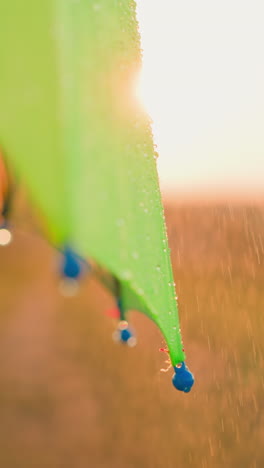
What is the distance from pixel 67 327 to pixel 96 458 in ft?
5.64

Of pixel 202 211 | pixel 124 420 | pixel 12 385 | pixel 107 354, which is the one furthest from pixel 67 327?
pixel 202 211

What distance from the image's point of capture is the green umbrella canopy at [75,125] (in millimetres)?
218

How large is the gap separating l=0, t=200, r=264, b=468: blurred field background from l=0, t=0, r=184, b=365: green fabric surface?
3.36m

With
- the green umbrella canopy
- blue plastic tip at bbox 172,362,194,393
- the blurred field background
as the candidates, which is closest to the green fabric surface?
the green umbrella canopy

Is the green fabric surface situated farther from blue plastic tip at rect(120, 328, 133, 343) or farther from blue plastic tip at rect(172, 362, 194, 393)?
blue plastic tip at rect(120, 328, 133, 343)

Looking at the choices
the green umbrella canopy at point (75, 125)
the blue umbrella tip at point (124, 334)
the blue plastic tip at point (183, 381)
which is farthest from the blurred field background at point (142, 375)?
the green umbrella canopy at point (75, 125)

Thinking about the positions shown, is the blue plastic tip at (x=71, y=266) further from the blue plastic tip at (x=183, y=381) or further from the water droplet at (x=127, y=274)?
the blue plastic tip at (x=183, y=381)

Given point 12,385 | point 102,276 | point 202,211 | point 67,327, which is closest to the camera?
point 102,276

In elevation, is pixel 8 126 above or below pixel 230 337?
above

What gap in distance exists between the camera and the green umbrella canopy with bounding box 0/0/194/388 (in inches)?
8.6

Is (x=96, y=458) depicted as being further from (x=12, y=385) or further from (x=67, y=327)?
(x=67, y=327)

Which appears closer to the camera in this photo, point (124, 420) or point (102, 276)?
point (102, 276)

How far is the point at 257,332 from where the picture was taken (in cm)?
436

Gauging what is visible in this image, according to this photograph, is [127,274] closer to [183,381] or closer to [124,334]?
[183,381]
